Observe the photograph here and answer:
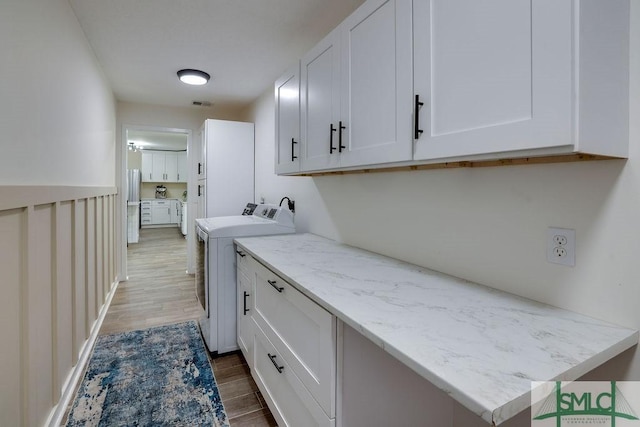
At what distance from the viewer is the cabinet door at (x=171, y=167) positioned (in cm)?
943

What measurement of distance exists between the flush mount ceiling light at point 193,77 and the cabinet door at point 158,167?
275 inches

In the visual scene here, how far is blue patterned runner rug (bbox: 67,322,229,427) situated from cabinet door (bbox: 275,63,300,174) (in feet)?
4.80

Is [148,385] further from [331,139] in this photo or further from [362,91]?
[362,91]

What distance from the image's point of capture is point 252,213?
3225 mm

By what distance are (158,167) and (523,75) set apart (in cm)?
1002

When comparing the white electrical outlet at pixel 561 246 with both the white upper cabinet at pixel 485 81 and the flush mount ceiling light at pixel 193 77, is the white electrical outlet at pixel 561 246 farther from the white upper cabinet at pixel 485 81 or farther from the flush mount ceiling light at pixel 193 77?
the flush mount ceiling light at pixel 193 77

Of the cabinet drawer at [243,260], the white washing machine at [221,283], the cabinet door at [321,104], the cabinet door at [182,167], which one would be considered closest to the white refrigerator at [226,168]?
the white washing machine at [221,283]

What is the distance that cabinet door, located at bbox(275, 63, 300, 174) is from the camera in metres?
2.06

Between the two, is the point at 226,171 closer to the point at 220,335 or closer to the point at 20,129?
the point at 220,335

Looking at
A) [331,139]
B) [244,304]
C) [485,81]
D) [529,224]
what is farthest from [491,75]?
[244,304]

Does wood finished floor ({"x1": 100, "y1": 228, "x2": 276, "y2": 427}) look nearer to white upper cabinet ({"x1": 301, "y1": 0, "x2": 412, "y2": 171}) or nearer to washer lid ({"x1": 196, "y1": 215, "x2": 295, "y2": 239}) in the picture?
washer lid ({"x1": 196, "y1": 215, "x2": 295, "y2": 239})

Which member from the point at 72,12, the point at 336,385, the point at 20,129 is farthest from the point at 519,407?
the point at 72,12

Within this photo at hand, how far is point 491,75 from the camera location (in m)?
0.89

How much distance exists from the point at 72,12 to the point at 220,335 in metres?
2.29
